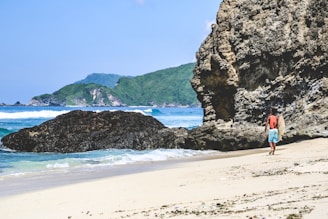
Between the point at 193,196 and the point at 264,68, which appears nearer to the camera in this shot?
the point at 193,196

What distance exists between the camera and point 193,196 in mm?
7516

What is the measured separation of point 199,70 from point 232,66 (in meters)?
2.18

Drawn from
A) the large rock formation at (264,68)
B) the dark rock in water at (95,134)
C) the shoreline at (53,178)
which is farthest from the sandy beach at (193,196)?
the dark rock in water at (95,134)

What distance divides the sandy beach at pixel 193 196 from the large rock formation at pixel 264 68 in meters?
6.20

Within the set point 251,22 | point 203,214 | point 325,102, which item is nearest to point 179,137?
point 251,22

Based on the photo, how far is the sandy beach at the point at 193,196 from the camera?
228 inches

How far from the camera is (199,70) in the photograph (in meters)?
22.1

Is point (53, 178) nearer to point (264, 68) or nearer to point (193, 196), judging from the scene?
point (193, 196)

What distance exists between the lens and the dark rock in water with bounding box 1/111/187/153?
74.9 feet

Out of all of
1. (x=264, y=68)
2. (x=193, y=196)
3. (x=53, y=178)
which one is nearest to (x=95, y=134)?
(x=264, y=68)

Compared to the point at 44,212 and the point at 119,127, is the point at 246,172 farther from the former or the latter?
the point at 119,127

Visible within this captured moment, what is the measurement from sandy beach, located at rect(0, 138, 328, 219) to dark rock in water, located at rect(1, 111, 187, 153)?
37.5ft

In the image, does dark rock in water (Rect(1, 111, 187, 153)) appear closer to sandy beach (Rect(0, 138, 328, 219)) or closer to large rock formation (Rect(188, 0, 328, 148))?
large rock formation (Rect(188, 0, 328, 148))

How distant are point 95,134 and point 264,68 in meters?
9.49
